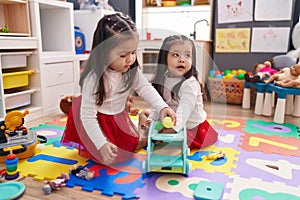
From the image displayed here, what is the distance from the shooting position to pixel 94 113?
85cm

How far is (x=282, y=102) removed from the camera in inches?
55.9

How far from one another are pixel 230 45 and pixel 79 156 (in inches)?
60.3

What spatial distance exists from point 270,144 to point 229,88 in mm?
770

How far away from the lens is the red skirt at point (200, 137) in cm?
108

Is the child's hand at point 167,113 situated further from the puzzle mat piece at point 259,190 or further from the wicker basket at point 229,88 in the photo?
the wicker basket at point 229,88

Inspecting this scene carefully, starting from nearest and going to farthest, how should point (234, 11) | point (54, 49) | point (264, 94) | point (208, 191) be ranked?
point (208, 191) → point (264, 94) → point (54, 49) → point (234, 11)

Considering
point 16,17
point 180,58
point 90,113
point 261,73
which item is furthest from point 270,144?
point 16,17

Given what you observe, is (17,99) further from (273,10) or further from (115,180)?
(273,10)

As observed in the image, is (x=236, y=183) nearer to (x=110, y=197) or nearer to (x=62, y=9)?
(x=110, y=197)

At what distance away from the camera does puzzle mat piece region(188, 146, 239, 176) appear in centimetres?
90

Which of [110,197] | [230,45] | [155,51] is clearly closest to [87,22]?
[155,51]

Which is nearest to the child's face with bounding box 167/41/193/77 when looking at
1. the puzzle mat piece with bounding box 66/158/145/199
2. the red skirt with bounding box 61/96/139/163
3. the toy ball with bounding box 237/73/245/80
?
the red skirt with bounding box 61/96/139/163

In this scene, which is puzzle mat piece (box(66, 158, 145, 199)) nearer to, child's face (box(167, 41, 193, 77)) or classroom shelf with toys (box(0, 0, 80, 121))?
child's face (box(167, 41, 193, 77))

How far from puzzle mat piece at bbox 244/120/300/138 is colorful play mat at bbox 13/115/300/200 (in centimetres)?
6
